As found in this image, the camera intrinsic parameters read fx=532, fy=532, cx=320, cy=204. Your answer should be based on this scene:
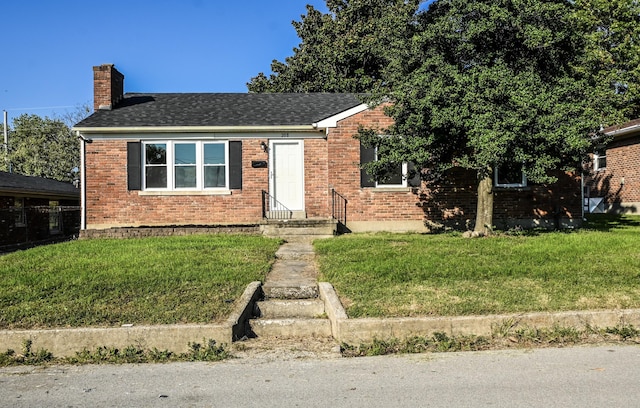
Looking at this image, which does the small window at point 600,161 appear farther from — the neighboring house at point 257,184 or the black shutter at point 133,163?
the black shutter at point 133,163

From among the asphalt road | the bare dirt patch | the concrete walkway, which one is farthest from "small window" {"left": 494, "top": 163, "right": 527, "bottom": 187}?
the bare dirt patch

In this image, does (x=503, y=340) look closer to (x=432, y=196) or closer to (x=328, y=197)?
(x=432, y=196)

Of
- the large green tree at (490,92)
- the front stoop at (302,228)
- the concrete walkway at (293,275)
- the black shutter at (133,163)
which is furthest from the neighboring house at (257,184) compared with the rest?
the concrete walkway at (293,275)

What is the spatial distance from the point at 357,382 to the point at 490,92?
8021mm

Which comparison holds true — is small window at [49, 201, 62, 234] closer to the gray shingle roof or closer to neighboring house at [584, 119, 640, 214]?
the gray shingle roof

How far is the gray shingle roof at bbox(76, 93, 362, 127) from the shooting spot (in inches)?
595

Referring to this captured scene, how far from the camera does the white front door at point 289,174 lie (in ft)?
50.1

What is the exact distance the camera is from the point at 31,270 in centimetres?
852

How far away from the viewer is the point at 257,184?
15.2 metres

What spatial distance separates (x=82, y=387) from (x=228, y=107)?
13.2 m

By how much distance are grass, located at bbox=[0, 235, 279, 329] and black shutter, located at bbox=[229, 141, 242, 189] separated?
13.3 ft

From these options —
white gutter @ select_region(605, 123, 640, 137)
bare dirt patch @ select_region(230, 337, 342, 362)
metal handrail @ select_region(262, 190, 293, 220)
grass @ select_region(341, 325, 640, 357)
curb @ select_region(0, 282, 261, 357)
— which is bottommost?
bare dirt patch @ select_region(230, 337, 342, 362)

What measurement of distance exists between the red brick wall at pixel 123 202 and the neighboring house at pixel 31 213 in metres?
4.08

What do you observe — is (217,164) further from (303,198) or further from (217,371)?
(217,371)
